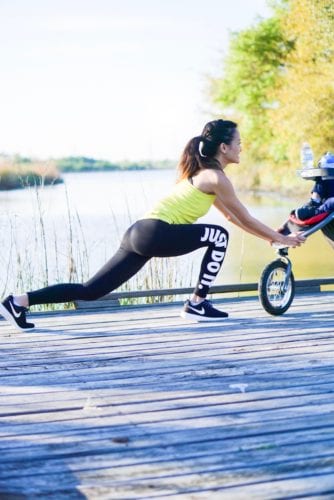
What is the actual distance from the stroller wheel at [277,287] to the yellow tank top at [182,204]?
24.2 inches

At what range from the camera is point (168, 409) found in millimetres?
3420

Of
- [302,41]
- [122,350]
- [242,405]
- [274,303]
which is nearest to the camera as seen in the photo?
[242,405]

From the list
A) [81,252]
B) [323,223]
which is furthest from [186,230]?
[81,252]

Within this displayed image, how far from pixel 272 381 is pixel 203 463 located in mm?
1085

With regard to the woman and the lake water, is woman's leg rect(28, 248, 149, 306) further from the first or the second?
the lake water

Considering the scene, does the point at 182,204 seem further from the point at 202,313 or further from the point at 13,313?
the point at 13,313

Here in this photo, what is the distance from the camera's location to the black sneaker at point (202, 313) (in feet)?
17.4

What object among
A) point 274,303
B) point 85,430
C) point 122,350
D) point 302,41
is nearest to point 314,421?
point 85,430

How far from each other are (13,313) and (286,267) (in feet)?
5.67

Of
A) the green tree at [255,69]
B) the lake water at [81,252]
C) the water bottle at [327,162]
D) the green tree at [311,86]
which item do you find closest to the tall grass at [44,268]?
the lake water at [81,252]

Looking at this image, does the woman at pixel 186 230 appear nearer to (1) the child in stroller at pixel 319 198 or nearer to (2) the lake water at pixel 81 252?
(1) the child in stroller at pixel 319 198

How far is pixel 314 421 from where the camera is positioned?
322 cm

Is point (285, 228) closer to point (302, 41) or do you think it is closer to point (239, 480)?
point (239, 480)

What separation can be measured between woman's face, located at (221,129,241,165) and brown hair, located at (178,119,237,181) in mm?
23
